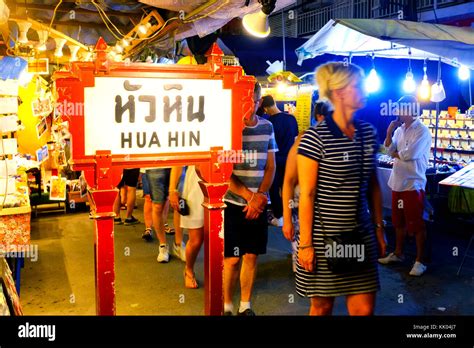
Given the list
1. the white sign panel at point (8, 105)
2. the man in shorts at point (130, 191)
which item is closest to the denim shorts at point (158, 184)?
the man in shorts at point (130, 191)

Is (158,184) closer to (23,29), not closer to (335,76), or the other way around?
(23,29)

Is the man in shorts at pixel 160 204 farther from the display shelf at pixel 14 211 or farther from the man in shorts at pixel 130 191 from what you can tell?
the man in shorts at pixel 130 191

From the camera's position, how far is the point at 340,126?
3.64 meters

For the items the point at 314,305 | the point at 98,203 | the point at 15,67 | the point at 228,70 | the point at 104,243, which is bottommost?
the point at 314,305

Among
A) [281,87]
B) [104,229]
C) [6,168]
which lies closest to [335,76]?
[104,229]

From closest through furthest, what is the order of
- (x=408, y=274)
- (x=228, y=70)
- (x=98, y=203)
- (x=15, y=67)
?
(x=98, y=203) < (x=228, y=70) < (x=408, y=274) < (x=15, y=67)

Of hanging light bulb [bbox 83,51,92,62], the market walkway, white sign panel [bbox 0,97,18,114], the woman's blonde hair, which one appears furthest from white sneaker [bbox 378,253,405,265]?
hanging light bulb [bbox 83,51,92,62]

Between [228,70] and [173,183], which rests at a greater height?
[228,70]

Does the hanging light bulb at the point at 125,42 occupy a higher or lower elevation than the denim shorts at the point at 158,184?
higher

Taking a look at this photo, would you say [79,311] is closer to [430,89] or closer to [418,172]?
[418,172]

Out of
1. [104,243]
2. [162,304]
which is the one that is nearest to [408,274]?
[162,304]

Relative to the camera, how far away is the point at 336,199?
3.54 meters

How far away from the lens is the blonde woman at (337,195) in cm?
353

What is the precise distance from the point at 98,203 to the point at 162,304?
9.19 ft
